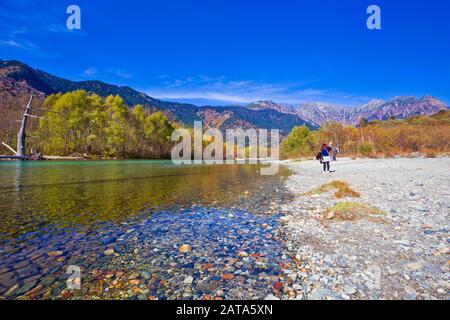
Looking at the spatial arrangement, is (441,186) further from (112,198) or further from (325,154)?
(112,198)

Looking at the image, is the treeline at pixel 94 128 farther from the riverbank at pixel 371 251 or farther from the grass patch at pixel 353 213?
the riverbank at pixel 371 251

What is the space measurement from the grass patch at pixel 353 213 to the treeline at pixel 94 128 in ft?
210

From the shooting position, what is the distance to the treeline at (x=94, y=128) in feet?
208

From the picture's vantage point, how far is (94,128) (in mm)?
71000

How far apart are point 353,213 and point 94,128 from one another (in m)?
76.0

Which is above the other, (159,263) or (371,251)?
(371,251)

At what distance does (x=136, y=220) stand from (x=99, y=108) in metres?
72.2

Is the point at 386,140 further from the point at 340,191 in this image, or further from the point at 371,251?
the point at 371,251

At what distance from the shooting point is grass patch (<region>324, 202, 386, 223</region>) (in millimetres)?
8109

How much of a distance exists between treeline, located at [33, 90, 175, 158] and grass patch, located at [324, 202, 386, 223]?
63874mm

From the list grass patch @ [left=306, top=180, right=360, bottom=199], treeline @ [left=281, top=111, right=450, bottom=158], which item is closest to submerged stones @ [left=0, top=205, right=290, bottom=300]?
grass patch @ [left=306, top=180, right=360, bottom=199]

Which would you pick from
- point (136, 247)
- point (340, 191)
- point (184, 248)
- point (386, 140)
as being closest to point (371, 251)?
point (184, 248)

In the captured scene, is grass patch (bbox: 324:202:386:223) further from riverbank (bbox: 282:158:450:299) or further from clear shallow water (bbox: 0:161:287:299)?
clear shallow water (bbox: 0:161:287:299)

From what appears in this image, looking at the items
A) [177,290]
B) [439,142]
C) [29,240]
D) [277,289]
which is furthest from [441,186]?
[439,142]
